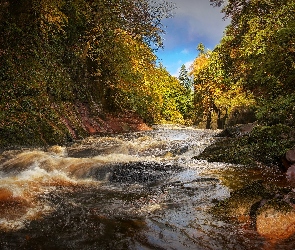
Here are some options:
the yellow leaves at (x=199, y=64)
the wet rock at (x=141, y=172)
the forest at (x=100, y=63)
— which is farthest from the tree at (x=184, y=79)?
the wet rock at (x=141, y=172)

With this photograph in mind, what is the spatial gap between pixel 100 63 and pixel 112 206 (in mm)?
14786

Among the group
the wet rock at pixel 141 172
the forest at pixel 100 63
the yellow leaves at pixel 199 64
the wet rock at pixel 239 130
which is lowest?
the wet rock at pixel 141 172

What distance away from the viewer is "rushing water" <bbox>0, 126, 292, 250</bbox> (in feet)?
11.9

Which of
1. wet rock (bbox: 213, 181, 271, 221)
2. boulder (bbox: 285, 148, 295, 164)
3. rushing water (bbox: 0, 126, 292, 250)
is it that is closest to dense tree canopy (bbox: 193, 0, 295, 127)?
boulder (bbox: 285, 148, 295, 164)

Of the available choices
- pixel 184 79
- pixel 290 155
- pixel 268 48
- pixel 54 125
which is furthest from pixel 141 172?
pixel 184 79

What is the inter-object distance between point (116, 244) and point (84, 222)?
0.77 metres

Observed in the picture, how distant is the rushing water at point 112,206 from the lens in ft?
11.9

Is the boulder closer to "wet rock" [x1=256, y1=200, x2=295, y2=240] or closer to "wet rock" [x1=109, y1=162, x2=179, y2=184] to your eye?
"wet rock" [x1=109, y1=162, x2=179, y2=184]

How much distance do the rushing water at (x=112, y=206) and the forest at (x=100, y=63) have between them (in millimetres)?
3054

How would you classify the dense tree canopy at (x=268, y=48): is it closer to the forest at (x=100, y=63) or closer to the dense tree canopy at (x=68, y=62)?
the forest at (x=100, y=63)

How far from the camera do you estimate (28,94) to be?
12133 mm

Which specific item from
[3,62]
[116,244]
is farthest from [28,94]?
[116,244]

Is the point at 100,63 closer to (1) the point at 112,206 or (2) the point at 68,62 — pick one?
(2) the point at 68,62

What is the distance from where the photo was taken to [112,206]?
16.0ft
